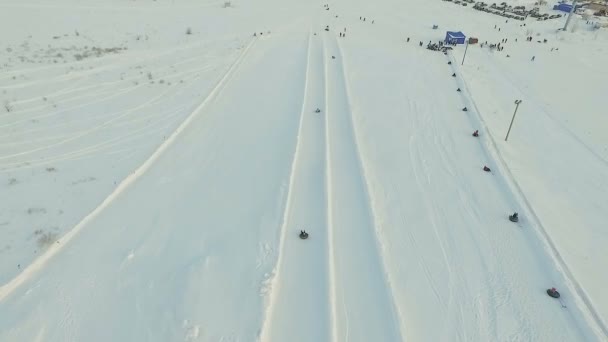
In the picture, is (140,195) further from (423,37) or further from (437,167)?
(423,37)

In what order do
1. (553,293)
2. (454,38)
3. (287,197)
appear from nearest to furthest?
(553,293)
(287,197)
(454,38)

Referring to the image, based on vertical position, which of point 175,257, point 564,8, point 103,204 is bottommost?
point 564,8

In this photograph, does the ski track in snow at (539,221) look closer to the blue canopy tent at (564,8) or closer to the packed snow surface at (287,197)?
the packed snow surface at (287,197)

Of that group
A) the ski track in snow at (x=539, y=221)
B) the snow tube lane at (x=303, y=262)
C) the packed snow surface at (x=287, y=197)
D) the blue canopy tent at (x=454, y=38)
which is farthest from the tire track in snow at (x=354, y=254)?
the blue canopy tent at (x=454, y=38)

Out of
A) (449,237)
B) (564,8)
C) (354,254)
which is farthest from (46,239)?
(564,8)

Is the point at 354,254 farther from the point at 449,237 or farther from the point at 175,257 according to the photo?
the point at 175,257

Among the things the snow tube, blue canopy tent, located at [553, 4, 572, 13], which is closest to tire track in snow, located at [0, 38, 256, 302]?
the snow tube
